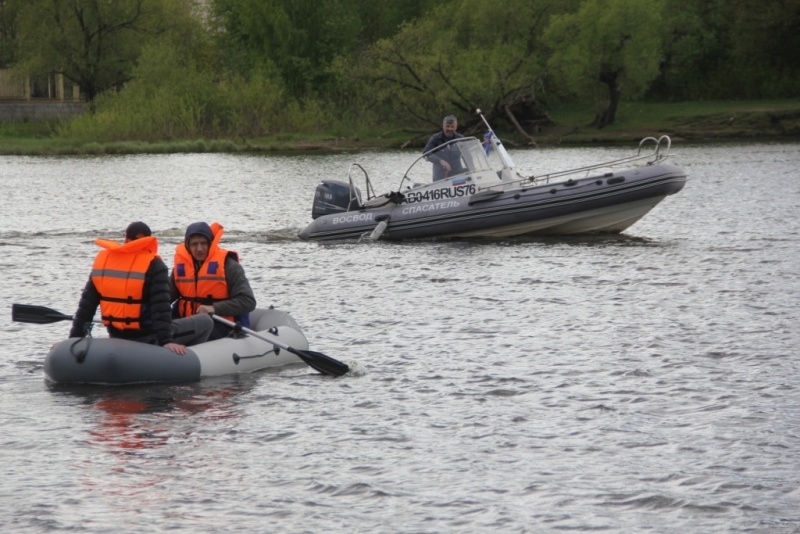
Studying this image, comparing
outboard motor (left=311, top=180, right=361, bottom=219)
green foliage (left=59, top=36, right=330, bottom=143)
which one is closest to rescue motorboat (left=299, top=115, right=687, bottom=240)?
outboard motor (left=311, top=180, right=361, bottom=219)

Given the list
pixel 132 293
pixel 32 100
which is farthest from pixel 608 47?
pixel 132 293

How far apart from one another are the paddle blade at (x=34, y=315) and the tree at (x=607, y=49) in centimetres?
5047

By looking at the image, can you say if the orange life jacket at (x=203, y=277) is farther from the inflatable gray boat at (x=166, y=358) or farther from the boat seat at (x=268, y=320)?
the boat seat at (x=268, y=320)

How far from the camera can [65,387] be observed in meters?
11.5

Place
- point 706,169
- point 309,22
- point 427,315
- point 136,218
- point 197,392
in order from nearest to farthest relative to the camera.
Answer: point 197,392 < point 427,315 < point 136,218 < point 706,169 < point 309,22

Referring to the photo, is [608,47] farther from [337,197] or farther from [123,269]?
[123,269]

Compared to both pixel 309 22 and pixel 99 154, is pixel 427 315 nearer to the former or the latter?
pixel 99 154

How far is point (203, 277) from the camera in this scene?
11.8 m

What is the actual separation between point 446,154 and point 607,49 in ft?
138

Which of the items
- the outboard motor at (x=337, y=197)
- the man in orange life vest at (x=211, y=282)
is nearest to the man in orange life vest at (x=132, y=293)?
the man in orange life vest at (x=211, y=282)

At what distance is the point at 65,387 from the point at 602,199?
11214 mm

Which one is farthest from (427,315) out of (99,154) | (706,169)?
(99,154)

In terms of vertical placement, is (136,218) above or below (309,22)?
below

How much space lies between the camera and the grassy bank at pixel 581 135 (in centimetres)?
5881
